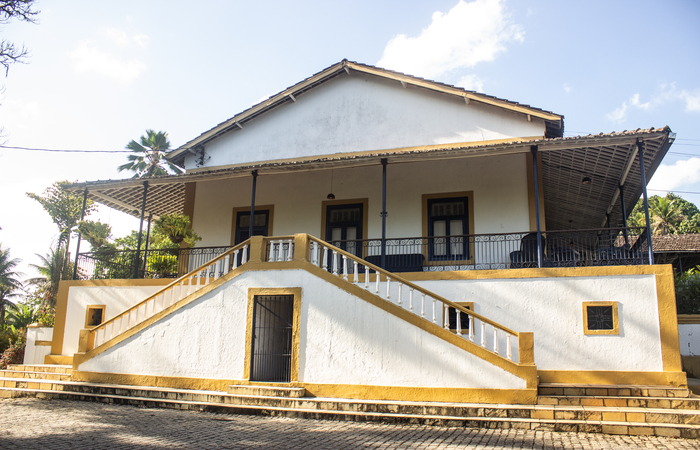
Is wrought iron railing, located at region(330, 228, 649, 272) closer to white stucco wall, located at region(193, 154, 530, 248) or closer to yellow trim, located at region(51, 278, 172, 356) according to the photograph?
white stucco wall, located at region(193, 154, 530, 248)

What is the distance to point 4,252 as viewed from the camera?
3512 centimetres

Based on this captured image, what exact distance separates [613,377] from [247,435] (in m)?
6.80

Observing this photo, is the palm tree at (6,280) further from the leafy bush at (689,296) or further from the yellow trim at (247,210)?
the leafy bush at (689,296)

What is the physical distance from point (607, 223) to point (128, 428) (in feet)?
52.0

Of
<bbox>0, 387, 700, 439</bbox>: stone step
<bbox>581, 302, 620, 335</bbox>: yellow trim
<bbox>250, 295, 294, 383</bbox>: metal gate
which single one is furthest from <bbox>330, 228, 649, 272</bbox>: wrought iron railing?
<bbox>0, 387, 700, 439</bbox>: stone step

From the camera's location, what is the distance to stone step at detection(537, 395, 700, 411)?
26.7 ft

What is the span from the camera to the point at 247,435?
7.15m

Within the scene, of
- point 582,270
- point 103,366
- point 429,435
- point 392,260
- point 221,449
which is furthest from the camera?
point 392,260

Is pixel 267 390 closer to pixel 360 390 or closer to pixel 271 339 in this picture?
pixel 271 339

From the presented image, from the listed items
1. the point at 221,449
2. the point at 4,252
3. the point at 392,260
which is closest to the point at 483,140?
the point at 392,260

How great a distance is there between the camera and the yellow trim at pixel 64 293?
43.6ft

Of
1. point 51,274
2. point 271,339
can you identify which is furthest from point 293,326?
point 51,274

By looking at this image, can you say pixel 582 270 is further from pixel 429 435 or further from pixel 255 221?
pixel 255 221

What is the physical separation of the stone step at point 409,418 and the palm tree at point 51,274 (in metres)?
17.1
